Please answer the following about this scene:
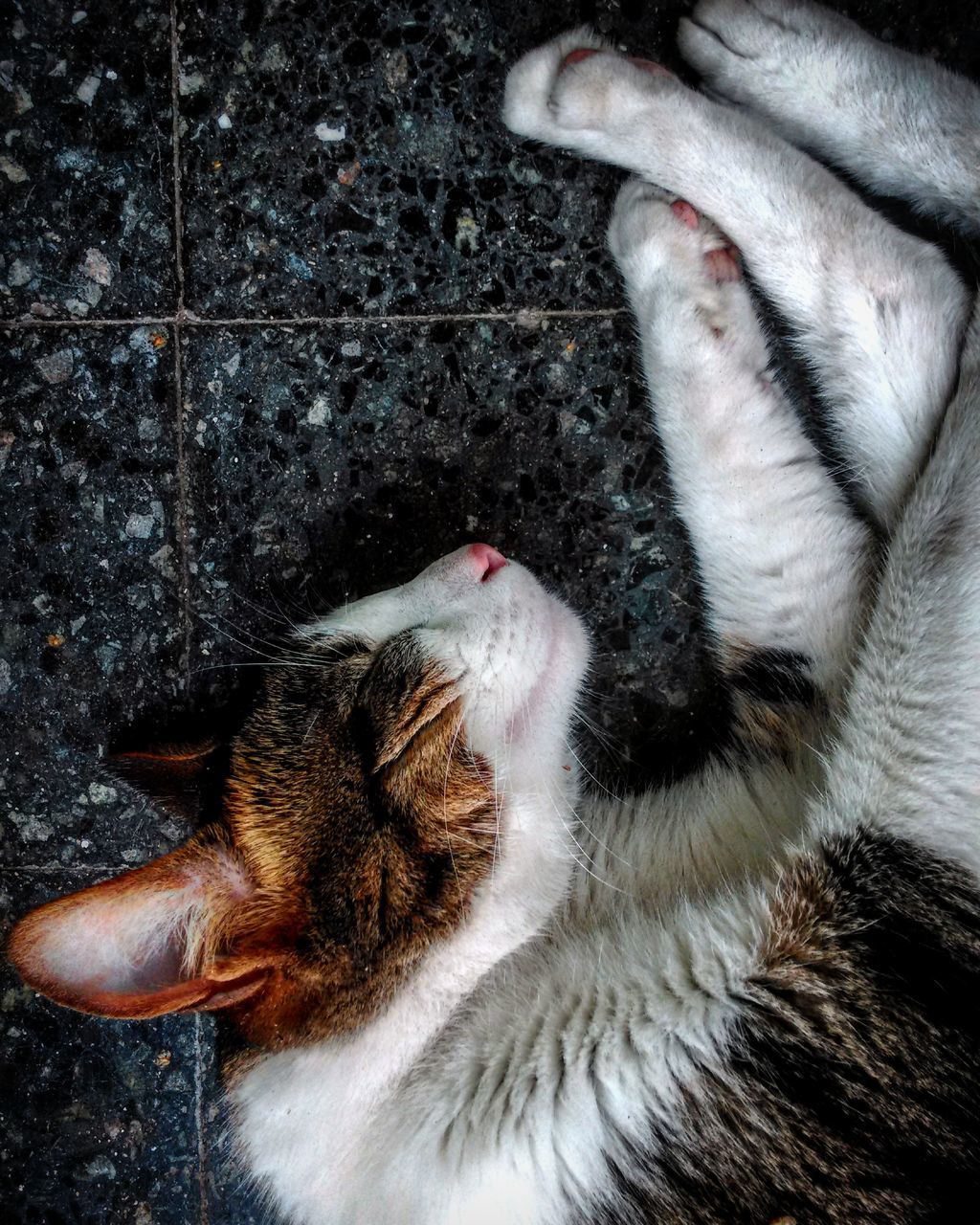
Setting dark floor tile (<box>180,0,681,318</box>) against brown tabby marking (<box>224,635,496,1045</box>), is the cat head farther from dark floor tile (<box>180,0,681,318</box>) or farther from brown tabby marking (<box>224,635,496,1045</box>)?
dark floor tile (<box>180,0,681,318</box>)

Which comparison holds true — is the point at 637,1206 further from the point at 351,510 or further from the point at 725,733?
the point at 351,510

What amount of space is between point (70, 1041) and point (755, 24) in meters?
3.02

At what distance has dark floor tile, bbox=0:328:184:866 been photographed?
2.36m

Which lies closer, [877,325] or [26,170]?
[877,325]

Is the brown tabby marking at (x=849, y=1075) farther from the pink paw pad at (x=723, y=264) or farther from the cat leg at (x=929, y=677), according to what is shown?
the pink paw pad at (x=723, y=264)

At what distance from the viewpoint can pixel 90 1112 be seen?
2479 mm

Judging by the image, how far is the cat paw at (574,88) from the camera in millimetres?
2053

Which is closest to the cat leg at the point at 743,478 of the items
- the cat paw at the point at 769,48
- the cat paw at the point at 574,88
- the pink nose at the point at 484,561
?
the cat paw at the point at 574,88

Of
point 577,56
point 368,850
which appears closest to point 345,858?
point 368,850

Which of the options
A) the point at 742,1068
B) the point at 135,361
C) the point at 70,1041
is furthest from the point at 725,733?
the point at 70,1041

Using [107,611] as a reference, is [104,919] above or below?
above

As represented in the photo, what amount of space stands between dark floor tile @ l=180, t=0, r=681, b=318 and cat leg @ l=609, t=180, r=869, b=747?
0.87 ft

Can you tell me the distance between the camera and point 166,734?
239cm

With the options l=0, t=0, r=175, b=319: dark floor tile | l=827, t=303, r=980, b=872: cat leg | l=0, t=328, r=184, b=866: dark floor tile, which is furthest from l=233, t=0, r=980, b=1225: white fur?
l=0, t=0, r=175, b=319: dark floor tile
